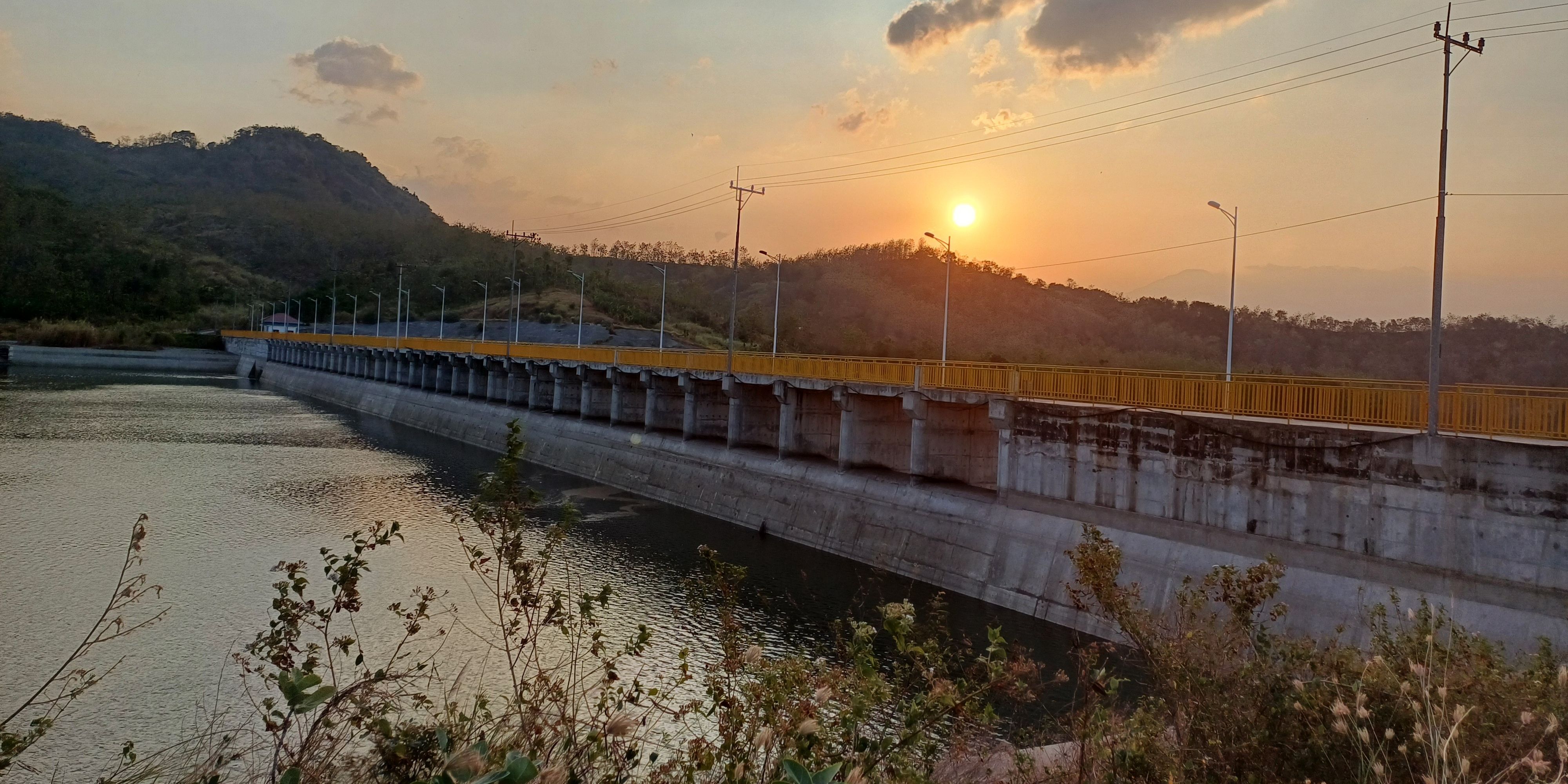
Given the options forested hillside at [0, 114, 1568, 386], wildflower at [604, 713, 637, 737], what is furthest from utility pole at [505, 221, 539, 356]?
wildflower at [604, 713, 637, 737]

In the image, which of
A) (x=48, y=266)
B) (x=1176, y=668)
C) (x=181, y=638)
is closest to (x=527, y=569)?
(x=1176, y=668)

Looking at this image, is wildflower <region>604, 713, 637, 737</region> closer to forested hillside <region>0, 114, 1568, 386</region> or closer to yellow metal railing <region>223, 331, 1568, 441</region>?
yellow metal railing <region>223, 331, 1568, 441</region>

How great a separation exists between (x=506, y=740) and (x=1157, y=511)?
20464mm

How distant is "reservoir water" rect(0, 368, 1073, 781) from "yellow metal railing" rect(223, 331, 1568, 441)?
22.6 feet

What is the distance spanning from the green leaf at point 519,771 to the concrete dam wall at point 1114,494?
1877cm

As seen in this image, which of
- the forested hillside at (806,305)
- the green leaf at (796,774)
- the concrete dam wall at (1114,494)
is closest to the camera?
the green leaf at (796,774)

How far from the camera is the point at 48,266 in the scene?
155 meters

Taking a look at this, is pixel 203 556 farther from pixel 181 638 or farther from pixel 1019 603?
pixel 1019 603

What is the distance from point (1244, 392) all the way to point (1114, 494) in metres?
4.22

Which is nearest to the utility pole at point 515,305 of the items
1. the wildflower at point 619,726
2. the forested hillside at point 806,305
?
the forested hillside at point 806,305

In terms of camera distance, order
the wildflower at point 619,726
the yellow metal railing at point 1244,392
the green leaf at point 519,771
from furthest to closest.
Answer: the yellow metal railing at point 1244,392 → the wildflower at point 619,726 → the green leaf at point 519,771

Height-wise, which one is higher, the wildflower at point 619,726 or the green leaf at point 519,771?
the green leaf at point 519,771

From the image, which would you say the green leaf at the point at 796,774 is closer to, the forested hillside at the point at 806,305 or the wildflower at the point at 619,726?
the wildflower at the point at 619,726

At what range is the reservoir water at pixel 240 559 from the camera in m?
17.3
